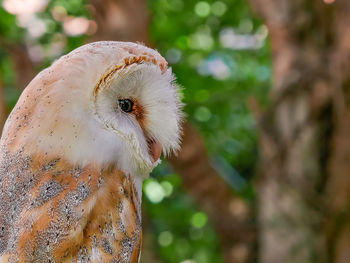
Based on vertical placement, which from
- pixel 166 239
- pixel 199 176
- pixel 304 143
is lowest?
pixel 166 239

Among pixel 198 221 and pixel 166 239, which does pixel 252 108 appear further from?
pixel 166 239

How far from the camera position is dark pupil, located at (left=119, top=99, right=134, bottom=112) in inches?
53.1

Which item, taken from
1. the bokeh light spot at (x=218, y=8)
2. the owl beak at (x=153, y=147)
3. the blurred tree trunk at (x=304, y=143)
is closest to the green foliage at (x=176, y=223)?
the blurred tree trunk at (x=304, y=143)

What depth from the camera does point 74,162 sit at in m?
1.26

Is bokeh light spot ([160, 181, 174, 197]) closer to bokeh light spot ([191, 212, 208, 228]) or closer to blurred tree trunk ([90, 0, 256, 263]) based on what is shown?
bokeh light spot ([191, 212, 208, 228])

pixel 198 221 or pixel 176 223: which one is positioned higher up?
pixel 176 223

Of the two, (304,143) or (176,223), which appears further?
(176,223)

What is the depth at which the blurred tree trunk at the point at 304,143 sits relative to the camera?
337cm

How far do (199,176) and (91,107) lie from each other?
2433 millimetres

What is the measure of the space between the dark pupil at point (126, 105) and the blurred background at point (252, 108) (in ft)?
5.23

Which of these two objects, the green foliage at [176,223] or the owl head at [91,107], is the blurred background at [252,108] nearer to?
the green foliage at [176,223]

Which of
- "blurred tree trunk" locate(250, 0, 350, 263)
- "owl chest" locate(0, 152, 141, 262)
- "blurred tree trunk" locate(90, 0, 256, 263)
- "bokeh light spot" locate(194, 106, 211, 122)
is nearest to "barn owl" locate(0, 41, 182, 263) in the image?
"owl chest" locate(0, 152, 141, 262)

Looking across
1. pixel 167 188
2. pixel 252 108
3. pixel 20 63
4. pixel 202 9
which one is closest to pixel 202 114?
pixel 167 188

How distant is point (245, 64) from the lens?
4930 millimetres
